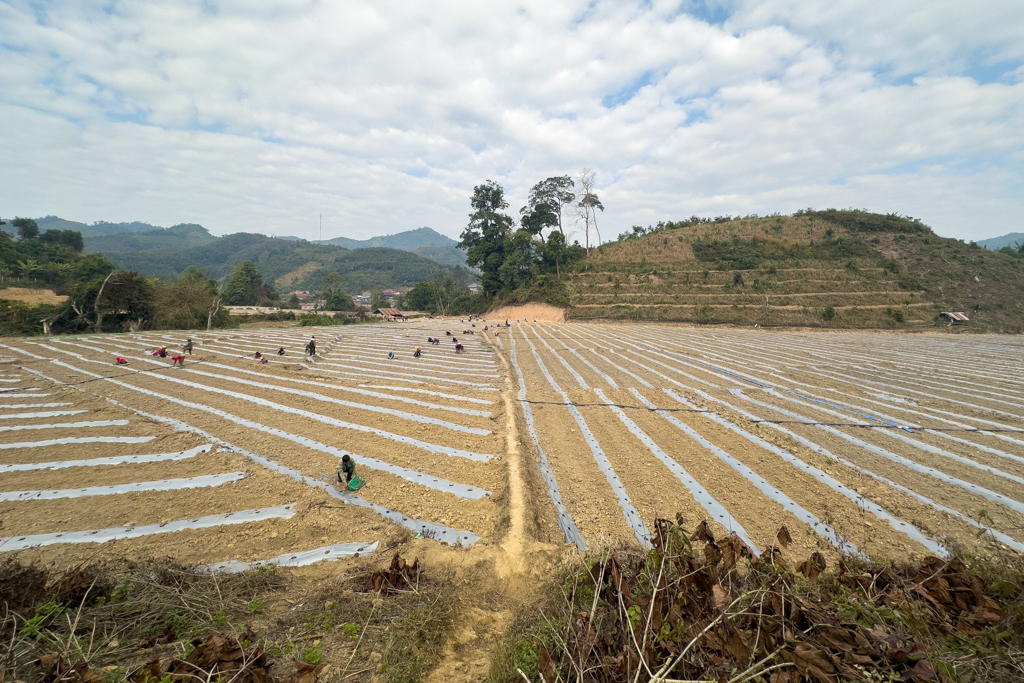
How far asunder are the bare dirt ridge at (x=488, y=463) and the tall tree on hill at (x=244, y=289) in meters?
47.9

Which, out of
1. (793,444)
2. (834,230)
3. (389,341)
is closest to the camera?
(793,444)

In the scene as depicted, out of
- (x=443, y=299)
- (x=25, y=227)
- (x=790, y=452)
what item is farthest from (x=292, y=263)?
(x=790, y=452)

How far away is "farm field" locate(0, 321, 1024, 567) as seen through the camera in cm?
469

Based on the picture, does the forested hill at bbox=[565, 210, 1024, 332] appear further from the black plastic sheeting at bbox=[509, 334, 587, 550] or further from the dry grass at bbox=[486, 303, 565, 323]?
the black plastic sheeting at bbox=[509, 334, 587, 550]

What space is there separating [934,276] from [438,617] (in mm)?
53443

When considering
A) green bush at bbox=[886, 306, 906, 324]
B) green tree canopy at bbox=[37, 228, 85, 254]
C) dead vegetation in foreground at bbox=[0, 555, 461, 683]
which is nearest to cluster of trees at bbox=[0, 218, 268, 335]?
green tree canopy at bbox=[37, 228, 85, 254]

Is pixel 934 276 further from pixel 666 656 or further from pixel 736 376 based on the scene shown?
pixel 666 656

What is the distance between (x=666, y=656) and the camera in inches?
82.7

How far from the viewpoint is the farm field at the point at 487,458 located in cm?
469

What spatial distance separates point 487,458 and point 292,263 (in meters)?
148

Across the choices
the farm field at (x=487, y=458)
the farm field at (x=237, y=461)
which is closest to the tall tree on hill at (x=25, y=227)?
the farm field at (x=487, y=458)

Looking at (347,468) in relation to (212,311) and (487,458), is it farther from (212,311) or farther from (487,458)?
(212,311)

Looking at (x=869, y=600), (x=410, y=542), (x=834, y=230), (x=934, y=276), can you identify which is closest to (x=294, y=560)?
(x=410, y=542)

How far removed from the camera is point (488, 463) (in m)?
6.53
